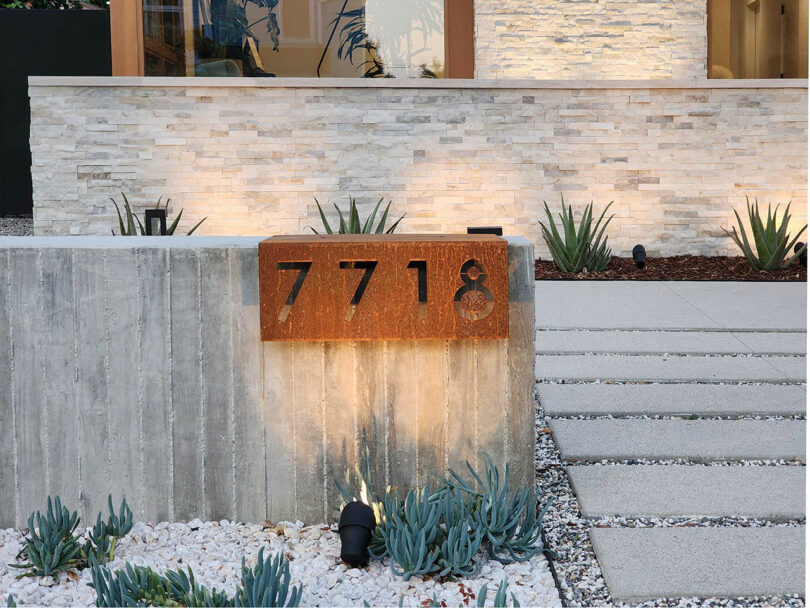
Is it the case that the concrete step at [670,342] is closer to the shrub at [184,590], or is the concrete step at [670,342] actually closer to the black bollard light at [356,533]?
the black bollard light at [356,533]

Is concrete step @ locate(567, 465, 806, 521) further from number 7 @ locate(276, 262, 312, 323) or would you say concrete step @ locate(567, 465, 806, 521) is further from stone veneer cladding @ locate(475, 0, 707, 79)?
stone veneer cladding @ locate(475, 0, 707, 79)

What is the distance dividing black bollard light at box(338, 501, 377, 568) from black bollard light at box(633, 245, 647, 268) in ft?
20.0

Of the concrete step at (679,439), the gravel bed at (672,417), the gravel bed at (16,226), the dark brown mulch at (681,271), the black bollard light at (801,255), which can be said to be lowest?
the concrete step at (679,439)

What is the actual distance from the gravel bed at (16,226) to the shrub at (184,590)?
26.1 feet

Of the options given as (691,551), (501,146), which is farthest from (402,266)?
(501,146)

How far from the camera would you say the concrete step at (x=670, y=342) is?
4555 millimetres

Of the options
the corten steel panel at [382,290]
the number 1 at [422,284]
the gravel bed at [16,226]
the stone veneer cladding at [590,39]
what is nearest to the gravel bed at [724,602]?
the corten steel panel at [382,290]

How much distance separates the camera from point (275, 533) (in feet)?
8.57

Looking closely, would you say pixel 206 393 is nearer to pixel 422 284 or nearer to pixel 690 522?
pixel 422 284

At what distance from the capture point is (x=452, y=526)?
7.90ft

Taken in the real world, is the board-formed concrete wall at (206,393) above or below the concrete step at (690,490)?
above

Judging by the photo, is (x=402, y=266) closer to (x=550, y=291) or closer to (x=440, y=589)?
A: (x=440, y=589)

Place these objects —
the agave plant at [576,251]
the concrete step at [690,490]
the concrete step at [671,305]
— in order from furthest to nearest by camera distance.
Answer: the agave plant at [576,251]
the concrete step at [671,305]
the concrete step at [690,490]

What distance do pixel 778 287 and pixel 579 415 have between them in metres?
3.90
